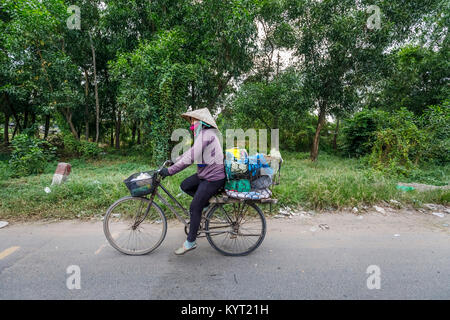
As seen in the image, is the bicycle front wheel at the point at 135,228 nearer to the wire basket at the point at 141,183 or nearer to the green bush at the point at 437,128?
the wire basket at the point at 141,183

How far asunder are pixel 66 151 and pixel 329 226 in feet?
41.7

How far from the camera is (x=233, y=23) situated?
759 centimetres

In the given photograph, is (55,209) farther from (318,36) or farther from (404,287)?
(318,36)

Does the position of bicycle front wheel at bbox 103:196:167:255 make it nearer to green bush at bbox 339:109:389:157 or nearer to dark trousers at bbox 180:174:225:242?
dark trousers at bbox 180:174:225:242

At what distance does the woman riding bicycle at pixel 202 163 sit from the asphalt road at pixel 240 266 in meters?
0.51

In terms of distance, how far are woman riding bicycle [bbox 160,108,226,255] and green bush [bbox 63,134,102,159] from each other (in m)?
10.1

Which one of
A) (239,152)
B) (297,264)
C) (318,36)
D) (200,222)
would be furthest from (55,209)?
(318,36)

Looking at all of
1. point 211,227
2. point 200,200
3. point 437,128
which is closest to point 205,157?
point 200,200

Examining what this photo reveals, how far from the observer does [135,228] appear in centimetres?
269

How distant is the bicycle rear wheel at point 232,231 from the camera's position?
2.64 metres

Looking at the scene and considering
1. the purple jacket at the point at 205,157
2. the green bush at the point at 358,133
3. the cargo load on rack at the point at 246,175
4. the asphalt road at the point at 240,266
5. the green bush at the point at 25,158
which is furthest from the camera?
the green bush at the point at 358,133

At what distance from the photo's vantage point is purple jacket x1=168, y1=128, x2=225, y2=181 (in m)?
2.38

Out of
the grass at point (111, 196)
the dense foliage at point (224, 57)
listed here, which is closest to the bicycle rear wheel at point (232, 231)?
the grass at point (111, 196)
